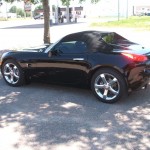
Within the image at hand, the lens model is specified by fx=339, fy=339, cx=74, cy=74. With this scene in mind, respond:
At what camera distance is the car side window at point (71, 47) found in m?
6.85

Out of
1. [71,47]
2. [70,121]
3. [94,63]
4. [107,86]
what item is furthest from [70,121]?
[71,47]

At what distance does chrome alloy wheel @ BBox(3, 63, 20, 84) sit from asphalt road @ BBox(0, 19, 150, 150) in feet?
1.56

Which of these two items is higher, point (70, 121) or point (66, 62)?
point (66, 62)

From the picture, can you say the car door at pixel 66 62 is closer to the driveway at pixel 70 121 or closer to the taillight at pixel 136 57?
the driveway at pixel 70 121

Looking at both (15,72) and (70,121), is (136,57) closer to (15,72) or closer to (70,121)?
(70,121)

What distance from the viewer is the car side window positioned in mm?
6849

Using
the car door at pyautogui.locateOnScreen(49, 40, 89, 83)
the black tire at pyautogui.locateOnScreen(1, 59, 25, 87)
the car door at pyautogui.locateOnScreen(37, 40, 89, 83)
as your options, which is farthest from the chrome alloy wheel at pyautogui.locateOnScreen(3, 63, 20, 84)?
the car door at pyautogui.locateOnScreen(49, 40, 89, 83)

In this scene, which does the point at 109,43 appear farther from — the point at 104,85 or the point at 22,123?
the point at 22,123

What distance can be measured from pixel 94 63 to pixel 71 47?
0.76 meters

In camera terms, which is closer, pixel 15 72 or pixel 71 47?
pixel 71 47

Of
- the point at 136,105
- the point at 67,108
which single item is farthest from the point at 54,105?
the point at 136,105

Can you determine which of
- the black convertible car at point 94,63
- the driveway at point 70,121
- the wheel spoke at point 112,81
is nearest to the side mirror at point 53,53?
the black convertible car at point 94,63

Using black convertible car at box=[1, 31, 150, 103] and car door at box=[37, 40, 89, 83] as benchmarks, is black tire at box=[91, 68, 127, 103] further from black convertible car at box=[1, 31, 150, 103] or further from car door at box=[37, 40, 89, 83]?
car door at box=[37, 40, 89, 83]

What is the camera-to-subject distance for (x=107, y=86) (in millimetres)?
6496
